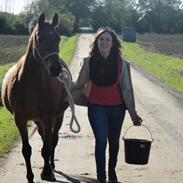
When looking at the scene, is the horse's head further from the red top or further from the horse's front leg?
the horse's front leg

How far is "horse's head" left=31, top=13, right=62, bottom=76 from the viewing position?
Result: 6.97 m

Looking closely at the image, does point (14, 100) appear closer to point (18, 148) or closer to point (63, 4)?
point (18, 148)

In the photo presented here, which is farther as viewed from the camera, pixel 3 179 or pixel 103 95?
pixel 3 179

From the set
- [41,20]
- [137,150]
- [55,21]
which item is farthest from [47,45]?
[137,150]

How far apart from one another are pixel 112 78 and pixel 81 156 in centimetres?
263

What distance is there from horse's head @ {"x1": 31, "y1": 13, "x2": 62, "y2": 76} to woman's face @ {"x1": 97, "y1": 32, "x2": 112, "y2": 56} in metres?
0.57

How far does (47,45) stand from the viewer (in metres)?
7.18

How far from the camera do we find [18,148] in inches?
385

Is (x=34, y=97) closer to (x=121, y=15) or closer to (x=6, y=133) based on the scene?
(x=6, y=133)

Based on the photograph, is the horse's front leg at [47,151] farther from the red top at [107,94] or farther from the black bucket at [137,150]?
the black bucket at [137,150]

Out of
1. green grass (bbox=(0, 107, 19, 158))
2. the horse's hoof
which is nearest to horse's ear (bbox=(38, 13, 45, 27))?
the horse's hoof

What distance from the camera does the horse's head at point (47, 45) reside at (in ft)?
22.9

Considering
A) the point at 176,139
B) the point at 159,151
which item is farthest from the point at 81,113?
the point at 159,151

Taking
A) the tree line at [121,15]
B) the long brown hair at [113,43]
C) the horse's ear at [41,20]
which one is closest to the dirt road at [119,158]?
the long brown hair at [113,43]
